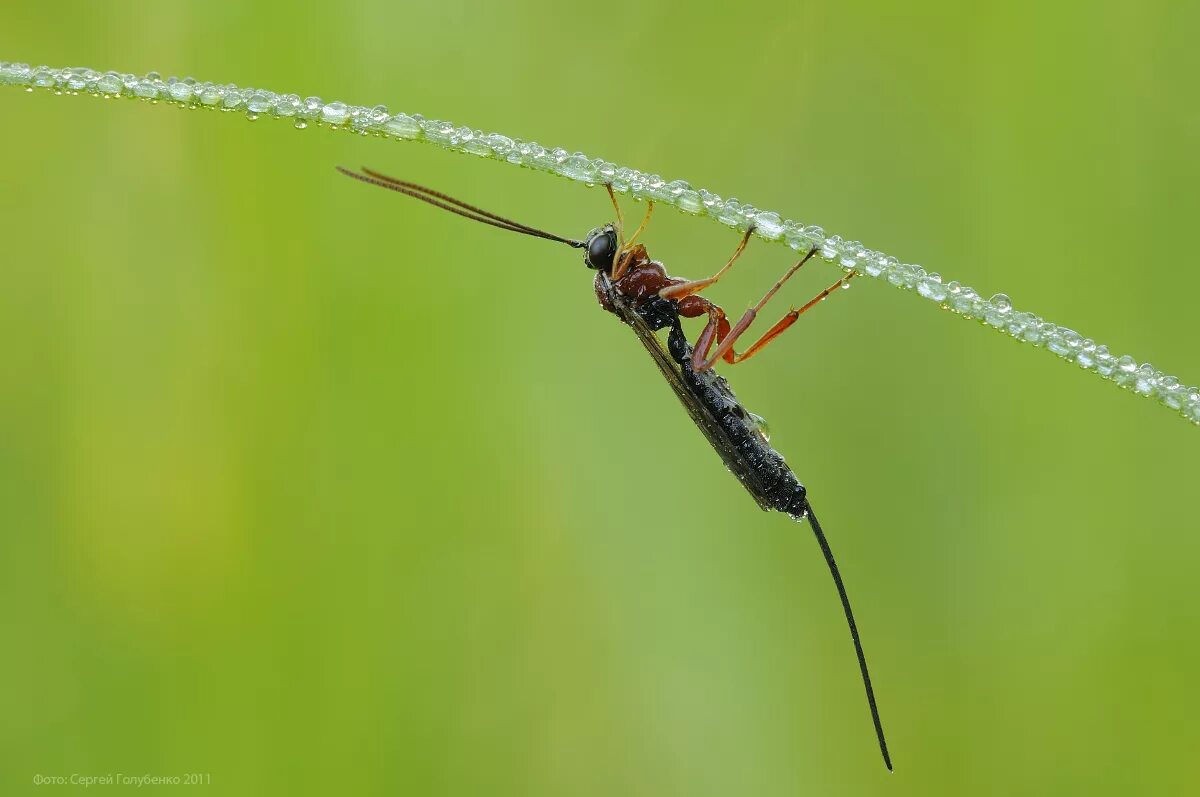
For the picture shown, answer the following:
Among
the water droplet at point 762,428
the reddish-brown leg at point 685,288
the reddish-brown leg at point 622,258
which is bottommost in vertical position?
the water droplet at point 762,428

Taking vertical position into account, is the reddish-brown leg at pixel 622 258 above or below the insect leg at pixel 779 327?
above

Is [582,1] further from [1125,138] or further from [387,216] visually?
[1125,138]

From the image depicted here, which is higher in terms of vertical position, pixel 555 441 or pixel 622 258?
pixel 622 258

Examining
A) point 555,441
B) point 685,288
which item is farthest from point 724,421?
point 555,441

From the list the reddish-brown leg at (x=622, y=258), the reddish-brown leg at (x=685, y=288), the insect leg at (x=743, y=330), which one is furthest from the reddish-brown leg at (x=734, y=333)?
the reddish-brown leg at (x=622, y=258)

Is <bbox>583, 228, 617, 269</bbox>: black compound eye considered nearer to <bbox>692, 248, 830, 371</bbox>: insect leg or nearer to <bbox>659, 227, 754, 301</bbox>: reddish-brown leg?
<bbox>659, 227, 754, 301</bbox>: reddish-brown leg

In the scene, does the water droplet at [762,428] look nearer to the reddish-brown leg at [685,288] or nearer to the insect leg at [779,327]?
the insect leg at [779,327]

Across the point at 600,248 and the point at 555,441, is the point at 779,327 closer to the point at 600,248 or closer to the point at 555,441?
the point at 600,248
